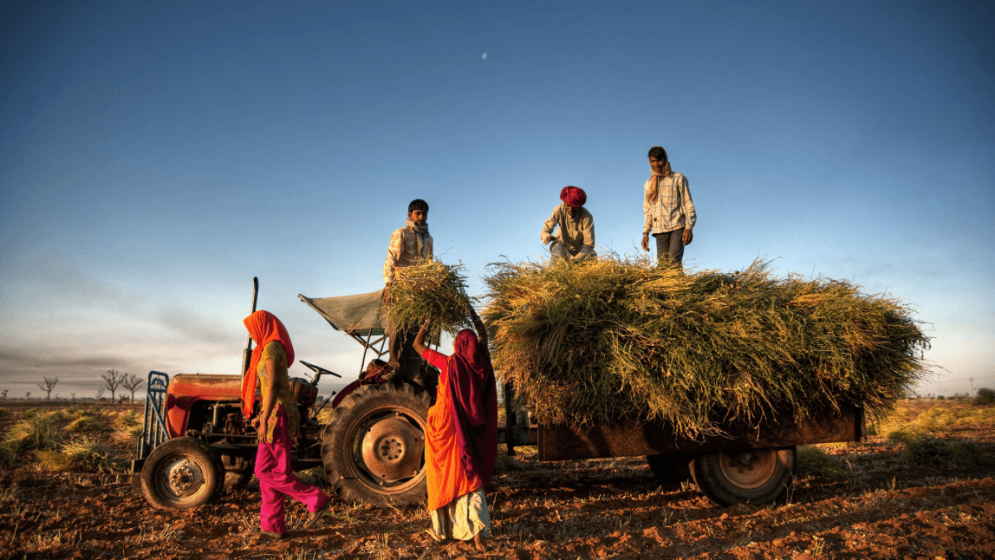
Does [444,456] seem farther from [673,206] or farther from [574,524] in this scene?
[673,206]

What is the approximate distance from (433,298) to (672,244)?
302cm

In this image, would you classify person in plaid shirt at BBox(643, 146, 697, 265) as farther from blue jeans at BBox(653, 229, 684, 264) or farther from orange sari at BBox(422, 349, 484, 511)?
orange sari at BBox(422, 349, 484, 511)

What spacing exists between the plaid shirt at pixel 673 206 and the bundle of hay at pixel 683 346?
55.2 inches

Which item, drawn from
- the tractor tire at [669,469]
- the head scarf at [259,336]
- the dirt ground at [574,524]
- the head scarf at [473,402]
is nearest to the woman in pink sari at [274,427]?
the head scarf at [259,336]

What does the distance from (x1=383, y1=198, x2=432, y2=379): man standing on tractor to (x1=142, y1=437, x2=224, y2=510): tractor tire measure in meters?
1.95

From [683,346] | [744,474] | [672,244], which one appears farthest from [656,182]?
[744,474]

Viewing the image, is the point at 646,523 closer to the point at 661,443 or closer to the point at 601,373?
the point at 661,443

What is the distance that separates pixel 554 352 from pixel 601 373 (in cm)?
40

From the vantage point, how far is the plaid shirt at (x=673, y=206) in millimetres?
5562

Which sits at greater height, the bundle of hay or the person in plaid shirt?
the person in plaid shirt

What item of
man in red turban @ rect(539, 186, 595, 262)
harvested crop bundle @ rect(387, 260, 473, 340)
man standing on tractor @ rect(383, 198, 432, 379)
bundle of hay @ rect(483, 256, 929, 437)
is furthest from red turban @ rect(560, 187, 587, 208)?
harvested crop bundle @ rect(387, 260, 473, 340)

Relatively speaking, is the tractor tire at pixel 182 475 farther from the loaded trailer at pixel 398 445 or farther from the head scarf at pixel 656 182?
the head scarf at pixel 656 182

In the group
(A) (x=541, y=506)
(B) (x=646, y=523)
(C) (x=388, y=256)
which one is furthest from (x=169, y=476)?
(B) (x=646, y=523)

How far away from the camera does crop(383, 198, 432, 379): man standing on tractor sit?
15.4 feet
